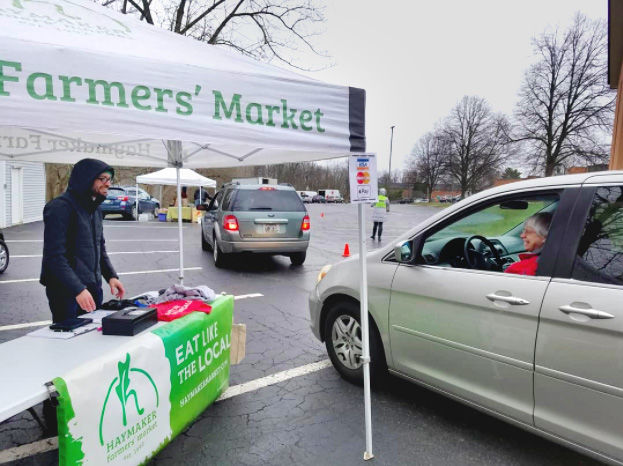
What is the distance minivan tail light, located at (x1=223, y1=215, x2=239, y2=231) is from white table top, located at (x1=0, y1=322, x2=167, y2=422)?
5.48 meters

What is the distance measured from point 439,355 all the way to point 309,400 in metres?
1.14

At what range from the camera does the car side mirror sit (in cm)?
287

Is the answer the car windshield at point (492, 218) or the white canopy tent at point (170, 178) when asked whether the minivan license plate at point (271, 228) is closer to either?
the car windshield at point (492, 218)

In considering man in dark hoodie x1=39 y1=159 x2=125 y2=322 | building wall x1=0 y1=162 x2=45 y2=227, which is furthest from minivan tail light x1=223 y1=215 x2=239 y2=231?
building wall x1=0 y1=162 x2=45 y2=227

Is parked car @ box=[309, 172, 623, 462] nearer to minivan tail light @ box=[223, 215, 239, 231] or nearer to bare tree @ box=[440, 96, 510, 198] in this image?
minivan tail light @ box=[223, 215, 239, 231]

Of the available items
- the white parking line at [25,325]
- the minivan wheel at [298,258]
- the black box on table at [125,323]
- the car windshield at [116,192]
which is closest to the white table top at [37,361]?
the black box on table at [125,323]

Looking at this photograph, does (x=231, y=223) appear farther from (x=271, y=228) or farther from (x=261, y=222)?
(x=271, y=228)

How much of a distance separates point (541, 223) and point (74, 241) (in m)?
3.29

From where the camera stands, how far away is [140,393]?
2.15 m

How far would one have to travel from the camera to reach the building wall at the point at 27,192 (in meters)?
15.6

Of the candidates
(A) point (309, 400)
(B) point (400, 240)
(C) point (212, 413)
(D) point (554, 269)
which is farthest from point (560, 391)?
(C) point (212, 413)

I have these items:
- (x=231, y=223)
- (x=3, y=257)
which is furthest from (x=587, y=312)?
(x=3, y=257)

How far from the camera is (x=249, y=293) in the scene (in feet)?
21.6

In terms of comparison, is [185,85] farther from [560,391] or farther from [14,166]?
[14,166]
